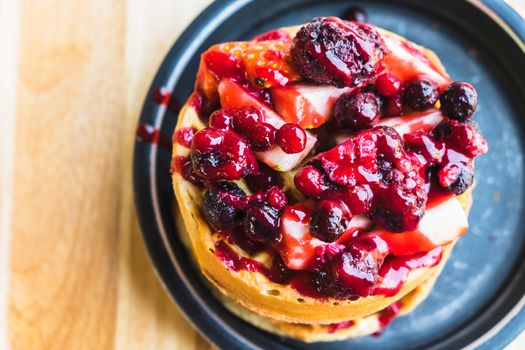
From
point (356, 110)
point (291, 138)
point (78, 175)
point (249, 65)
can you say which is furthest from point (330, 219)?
point (78, 175)

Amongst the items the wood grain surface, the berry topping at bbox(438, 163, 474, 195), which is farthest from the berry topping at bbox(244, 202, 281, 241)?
the wood grain surface

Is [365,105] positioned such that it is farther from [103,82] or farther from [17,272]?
[17,272]

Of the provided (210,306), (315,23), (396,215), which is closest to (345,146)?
(396,215)

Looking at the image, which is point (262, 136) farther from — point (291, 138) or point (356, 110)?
point (356, 110)

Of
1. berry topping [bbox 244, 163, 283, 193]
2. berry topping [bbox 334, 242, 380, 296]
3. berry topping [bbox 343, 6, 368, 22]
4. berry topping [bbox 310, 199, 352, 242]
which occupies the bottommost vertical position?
berry topping [bbox 334, 242, 380, 296]

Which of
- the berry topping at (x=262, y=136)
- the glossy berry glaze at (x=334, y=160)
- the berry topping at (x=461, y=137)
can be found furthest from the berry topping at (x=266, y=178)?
the berry topping at (x=461, y=137)

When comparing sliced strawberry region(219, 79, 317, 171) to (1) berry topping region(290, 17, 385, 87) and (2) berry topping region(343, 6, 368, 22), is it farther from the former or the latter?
(2) berry topping region(343, 6, 368, 22)
